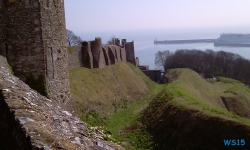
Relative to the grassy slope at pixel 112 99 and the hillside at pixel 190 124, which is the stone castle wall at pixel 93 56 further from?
the hillside at pixel 190 124

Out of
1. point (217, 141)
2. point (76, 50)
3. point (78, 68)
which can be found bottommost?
point (217, 141)

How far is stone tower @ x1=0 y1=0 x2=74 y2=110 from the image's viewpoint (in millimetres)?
6660

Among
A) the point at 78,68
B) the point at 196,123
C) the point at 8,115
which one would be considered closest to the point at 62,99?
the point at 8,115

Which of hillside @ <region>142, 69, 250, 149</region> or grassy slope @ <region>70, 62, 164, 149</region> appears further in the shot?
grassy slope @ <region>70, 62, 164, 149</region>

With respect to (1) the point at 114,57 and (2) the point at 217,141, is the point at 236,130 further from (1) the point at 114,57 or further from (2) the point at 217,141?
(1) the point at 114,57

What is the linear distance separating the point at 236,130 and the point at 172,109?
5.75 metres

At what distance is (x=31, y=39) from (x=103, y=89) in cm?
1933

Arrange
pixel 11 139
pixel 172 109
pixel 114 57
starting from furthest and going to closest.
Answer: pixel 114 57, pixel 172 109, pixel 11 139

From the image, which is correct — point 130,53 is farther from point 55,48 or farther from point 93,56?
point 55,48

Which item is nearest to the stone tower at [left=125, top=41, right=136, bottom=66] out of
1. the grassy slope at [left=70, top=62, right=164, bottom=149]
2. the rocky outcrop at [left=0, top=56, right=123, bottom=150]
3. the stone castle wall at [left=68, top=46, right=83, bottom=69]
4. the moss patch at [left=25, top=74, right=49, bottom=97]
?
the grassy slope at [left=70, top=62, right=164, bottom=149]

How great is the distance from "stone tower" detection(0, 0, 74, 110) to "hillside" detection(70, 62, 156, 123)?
438 inches

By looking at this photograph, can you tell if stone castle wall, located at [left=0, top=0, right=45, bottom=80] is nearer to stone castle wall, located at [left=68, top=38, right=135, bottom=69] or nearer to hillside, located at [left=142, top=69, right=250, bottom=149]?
hillside, located at [left=142, top=69, right=250, bottom=149]

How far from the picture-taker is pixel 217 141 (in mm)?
13398

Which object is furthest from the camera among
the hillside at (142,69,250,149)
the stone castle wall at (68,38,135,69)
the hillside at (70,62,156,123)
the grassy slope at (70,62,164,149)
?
the stone castle wall at (68,38,135,69)
